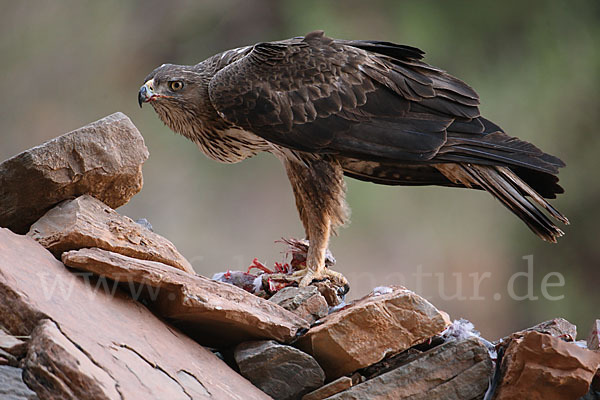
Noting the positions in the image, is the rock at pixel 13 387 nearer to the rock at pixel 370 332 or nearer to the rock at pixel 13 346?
the rock at pixel 13 346

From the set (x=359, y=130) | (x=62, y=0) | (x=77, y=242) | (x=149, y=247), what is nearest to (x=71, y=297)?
(x=77, y=242)

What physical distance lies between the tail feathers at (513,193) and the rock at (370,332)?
Answer: 2.20 ft

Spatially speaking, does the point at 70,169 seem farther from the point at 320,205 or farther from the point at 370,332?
the point at 370,332

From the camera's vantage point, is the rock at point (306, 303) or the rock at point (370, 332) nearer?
the rock at point (370, 332)

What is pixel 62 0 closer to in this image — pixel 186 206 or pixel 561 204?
pixel 186 206

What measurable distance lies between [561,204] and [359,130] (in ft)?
13.9

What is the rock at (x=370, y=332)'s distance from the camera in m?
2.22

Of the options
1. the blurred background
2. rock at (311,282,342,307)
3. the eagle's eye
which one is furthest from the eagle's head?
the blurred background

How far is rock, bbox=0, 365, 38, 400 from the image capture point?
1.75 meters

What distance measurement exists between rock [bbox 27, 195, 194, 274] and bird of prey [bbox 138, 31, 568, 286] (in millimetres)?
635

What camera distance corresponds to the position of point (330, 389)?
2162mm

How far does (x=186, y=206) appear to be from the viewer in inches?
244

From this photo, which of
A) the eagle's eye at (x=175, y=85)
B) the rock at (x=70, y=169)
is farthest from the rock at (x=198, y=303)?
the eagle's eye at (x=175, y=85)

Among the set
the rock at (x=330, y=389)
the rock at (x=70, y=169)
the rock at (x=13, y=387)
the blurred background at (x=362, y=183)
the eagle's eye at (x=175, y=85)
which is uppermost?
the blurred background at (x=362, y=183)
